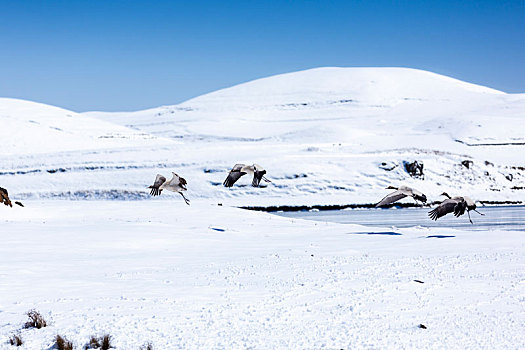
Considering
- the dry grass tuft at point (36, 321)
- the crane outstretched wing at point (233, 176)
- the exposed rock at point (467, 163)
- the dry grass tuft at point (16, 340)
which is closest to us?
the dry grass tuft at point (16, 340)

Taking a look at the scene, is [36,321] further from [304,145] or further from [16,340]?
[304,145]

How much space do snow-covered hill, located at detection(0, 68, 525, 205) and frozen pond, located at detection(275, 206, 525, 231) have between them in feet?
17.5

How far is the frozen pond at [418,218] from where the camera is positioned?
29.7 metres

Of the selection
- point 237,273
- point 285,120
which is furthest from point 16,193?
point 285,120

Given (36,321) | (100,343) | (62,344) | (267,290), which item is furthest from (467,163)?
(62,344)

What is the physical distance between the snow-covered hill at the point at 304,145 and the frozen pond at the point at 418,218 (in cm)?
534

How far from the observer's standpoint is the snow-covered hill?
49.8m

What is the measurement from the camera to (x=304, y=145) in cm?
7312

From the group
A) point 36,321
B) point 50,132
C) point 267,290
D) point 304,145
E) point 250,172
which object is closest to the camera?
point 36,321

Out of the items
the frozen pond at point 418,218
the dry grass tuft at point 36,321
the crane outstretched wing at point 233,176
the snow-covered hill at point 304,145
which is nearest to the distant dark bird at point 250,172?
the crane outstretched wing at point 233,176

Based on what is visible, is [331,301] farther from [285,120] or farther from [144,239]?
[285,120]

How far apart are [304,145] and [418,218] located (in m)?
39.1

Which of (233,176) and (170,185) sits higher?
(233,176)

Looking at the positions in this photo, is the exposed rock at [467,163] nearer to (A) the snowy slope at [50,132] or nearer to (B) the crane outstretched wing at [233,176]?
(B) the crane outstretched wing at [233,176]
